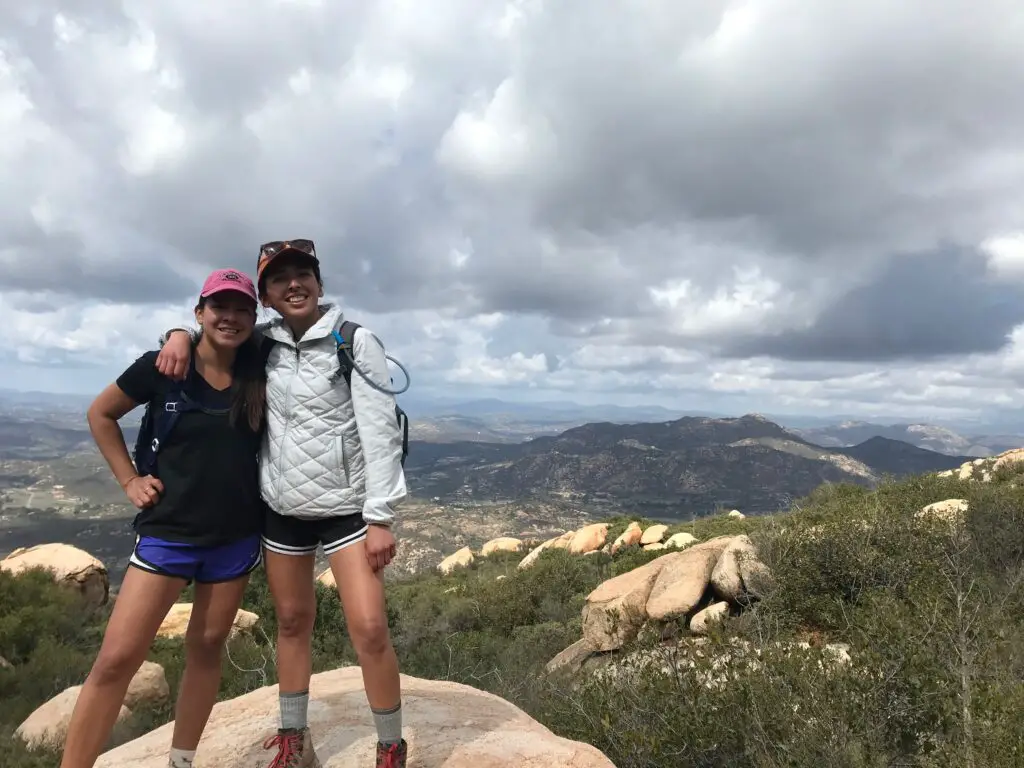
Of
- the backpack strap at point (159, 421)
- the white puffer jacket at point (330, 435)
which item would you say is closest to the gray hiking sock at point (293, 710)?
the white puffer jacket at point (330, 435)

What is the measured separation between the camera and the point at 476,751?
3514 mm

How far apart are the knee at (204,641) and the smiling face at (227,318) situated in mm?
1543

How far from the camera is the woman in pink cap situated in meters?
2.88

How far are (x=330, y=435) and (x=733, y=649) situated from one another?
3903 mm

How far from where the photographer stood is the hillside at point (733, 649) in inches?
160

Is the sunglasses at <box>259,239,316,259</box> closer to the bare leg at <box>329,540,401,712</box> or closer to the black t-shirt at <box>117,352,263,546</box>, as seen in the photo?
the black t-shirt at <box>117,352,263,546</box>

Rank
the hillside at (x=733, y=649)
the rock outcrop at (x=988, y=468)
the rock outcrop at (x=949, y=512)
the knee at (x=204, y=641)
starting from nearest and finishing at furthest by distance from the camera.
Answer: the knee at (x=204, y=641) < the hillside at (x=733, y=649) < the rock outcrop at (x=949, y=512) < the rock outcrop at (x=988, y=468)

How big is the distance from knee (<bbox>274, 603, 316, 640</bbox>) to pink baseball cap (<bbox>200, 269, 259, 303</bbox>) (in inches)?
67.4

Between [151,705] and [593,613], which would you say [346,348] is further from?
[593,613]

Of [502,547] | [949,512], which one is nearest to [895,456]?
[502,547]

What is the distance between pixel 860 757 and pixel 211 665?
3.86 meters

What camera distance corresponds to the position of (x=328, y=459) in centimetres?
302

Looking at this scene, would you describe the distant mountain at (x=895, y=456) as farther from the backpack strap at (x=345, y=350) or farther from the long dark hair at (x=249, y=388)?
the long dark hair at (x=249, y=388)

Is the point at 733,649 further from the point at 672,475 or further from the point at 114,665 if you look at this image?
the point at 672,475
